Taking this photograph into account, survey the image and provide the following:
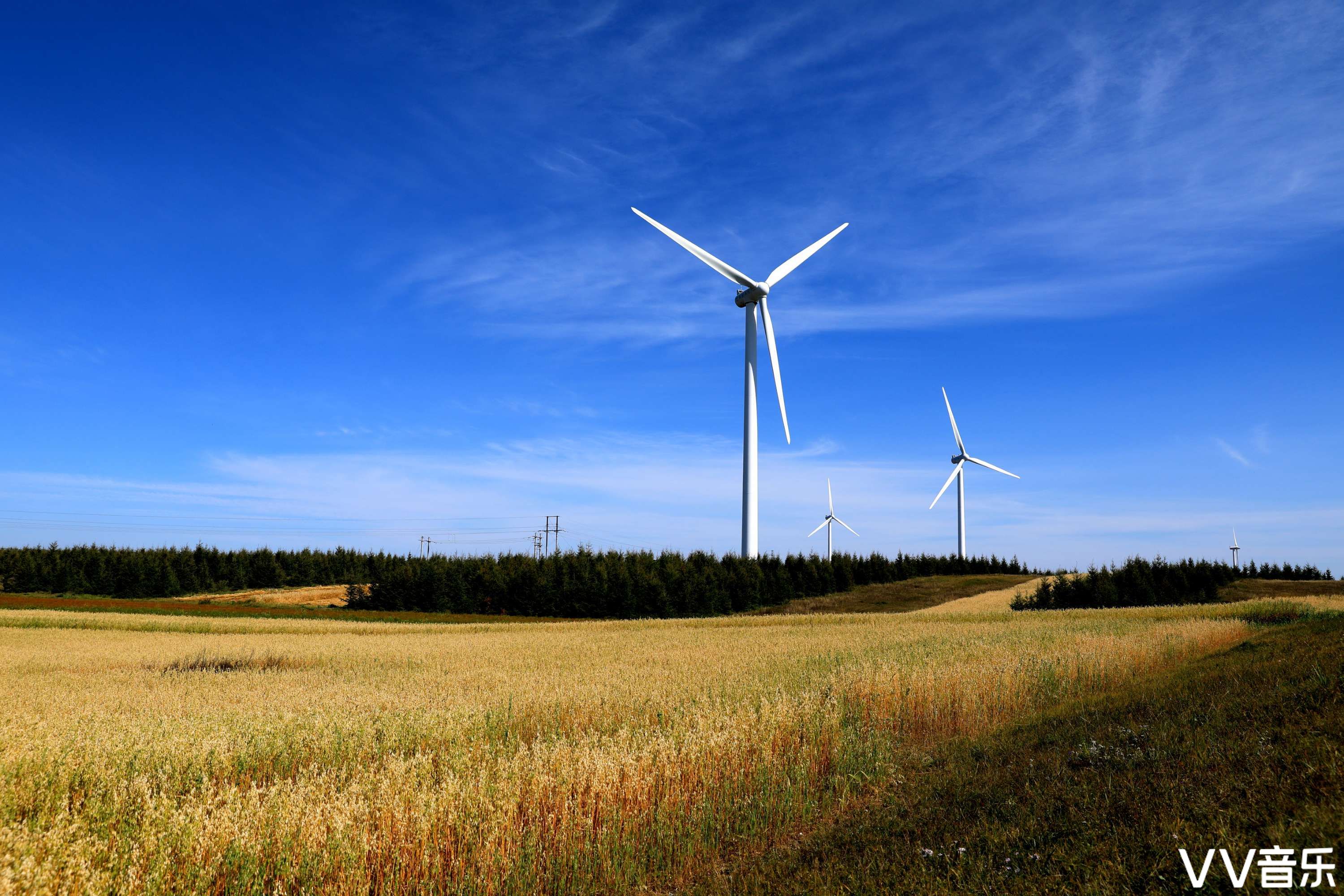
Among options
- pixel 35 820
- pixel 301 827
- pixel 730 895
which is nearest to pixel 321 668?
pixel 35 820

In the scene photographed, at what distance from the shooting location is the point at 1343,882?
21.6 feet

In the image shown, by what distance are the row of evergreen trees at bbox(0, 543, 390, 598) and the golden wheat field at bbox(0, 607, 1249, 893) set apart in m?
71.2

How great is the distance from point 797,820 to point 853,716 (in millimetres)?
4822

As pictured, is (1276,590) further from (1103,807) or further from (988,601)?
(1103,807)

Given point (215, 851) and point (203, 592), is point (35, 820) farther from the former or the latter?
point (203, 592)

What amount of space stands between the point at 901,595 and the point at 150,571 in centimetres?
8705

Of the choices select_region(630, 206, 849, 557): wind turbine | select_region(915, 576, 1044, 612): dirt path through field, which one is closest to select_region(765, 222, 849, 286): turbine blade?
select_region(630, 206, 849, 557): wind turbine

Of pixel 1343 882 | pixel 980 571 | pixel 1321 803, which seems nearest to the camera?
pixel 1343 882

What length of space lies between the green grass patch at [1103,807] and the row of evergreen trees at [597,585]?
54.3 meters

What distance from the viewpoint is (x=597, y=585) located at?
70.9m

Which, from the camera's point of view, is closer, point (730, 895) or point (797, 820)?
point (730, 895)

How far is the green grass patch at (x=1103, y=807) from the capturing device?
7.56 metres

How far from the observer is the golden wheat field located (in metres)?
8.04

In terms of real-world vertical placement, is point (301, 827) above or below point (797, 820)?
above
